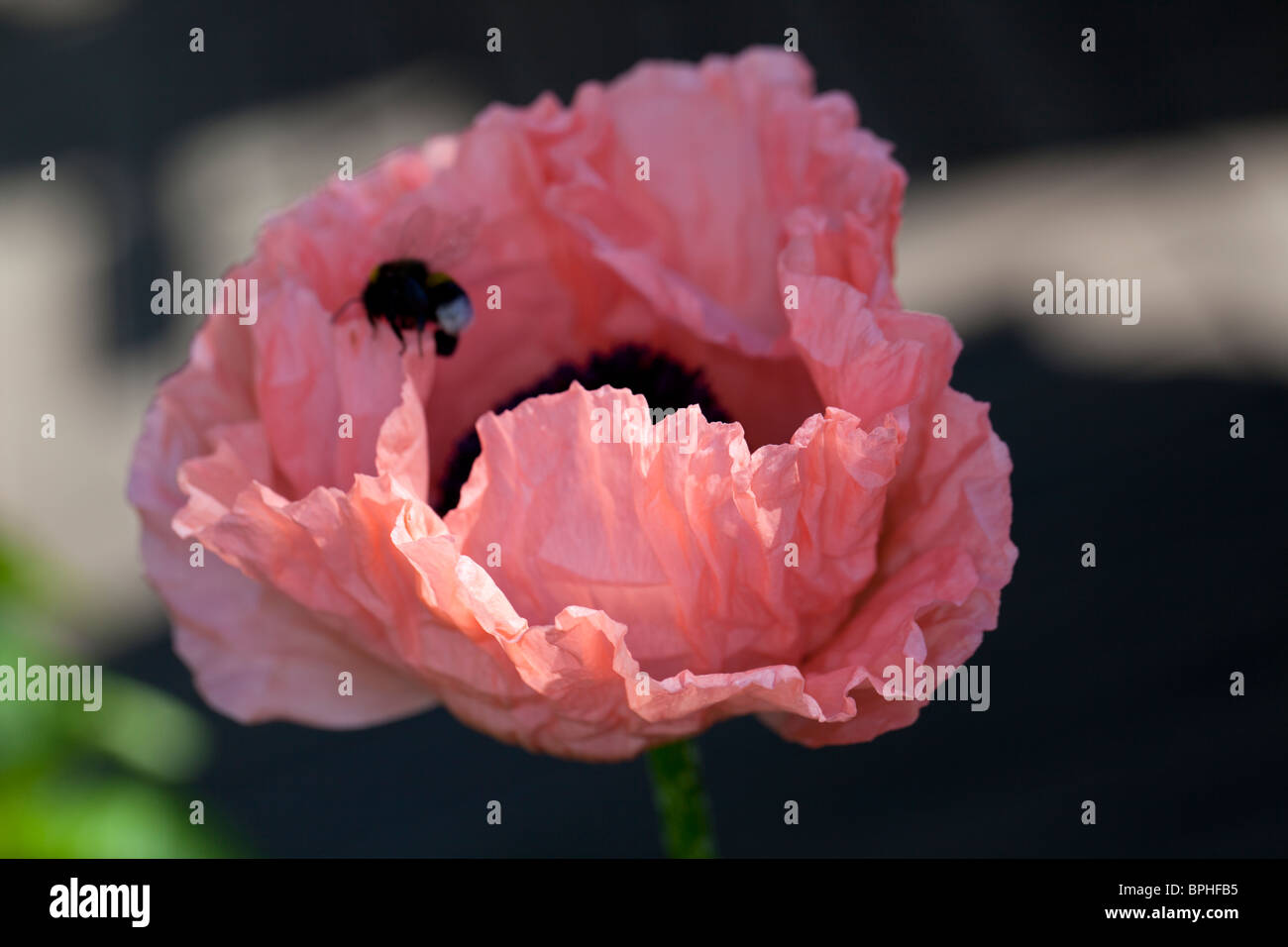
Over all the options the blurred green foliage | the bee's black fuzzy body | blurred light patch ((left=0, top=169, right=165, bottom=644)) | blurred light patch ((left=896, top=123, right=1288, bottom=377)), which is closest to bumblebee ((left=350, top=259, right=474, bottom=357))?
the bee's black fuzzy body

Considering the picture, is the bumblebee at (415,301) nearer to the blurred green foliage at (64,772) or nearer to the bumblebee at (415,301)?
the bumblebee at (415,301)

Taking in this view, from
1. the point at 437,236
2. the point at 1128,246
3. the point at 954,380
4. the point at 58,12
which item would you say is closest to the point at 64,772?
the point at 437,236

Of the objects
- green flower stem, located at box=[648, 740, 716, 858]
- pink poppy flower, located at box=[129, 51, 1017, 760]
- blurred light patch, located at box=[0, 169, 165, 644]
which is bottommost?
green flower stem, located at box=[648, 740, 716, 858]

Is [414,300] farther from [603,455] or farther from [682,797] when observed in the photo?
[682,797]

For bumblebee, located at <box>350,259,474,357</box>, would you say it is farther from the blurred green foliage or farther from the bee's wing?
the blurred green foliage

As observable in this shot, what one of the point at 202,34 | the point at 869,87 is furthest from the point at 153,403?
the point at 202,34

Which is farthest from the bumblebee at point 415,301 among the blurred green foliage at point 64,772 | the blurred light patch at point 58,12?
the blurred light patch at point 58,12
